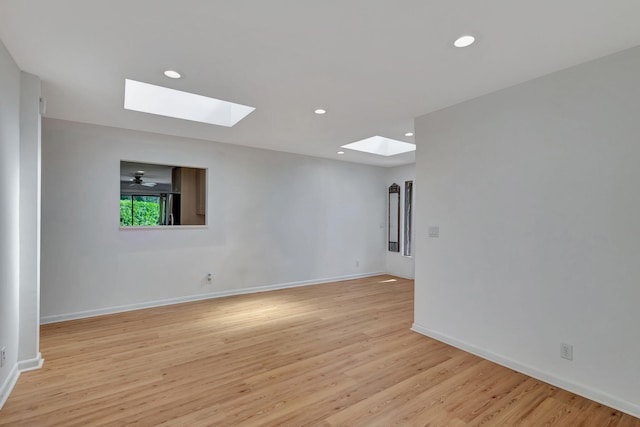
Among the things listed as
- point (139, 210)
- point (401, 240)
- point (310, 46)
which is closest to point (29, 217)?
point (139, 210)

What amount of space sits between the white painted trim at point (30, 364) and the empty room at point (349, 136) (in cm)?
1

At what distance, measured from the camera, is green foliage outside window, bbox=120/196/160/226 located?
166 inches

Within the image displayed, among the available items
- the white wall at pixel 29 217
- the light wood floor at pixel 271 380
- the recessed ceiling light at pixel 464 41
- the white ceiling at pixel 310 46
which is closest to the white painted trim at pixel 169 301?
the light wood floor at pixel 271 380

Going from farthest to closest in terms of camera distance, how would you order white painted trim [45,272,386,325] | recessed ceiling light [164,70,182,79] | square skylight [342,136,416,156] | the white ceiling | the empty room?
square skylight [342,136,416,156], white painted trim [45,272,386,325], recessed ceiling light [164,70,182,79], the empty room, the white ceiling

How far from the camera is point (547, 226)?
97.7 inches

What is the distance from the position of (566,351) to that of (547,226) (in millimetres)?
958

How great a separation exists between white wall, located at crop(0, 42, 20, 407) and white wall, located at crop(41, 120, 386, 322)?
4.88 feet

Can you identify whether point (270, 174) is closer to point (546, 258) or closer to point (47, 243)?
point (47, 243)

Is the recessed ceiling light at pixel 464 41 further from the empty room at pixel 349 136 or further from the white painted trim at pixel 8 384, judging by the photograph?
the white painted trim at pixel 8 384

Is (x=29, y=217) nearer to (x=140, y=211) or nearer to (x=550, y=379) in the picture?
(x=140, y=211)

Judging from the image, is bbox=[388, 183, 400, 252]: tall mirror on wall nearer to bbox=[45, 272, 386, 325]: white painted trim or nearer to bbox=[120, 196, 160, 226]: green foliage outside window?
bbox=[45, 272, 386, 325]: white painted trim

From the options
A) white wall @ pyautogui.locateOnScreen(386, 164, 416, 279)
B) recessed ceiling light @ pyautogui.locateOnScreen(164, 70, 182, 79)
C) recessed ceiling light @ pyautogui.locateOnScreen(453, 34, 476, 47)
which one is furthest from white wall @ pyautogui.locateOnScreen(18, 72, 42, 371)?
white wall @ pyautogui.locateOnScreen(386, 164, 416, 279)

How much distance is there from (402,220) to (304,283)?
2.52 m

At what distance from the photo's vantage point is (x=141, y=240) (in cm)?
426
